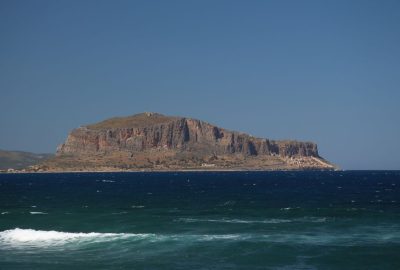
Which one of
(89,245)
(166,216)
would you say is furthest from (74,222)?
(89,245)

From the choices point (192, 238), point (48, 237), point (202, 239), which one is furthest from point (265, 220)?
point (48, 237)

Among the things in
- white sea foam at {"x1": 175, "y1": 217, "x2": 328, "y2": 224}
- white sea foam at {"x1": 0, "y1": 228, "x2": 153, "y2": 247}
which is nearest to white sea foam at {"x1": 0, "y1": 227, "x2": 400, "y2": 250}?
white sea foam at {"x1": 0, "y1": 228, "x2": 153, "y2": 247}

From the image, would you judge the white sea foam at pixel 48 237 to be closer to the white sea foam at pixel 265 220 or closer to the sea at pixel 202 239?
the sea at pixel 202 239

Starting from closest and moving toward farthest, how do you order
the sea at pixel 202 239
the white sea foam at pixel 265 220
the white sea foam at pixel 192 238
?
the sea at pixel 202 239
the white sea foam at pixel 192 238
the white sea foam at pixel 265 220

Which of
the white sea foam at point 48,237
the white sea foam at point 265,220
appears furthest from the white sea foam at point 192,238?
the white sea foam at point 265,220

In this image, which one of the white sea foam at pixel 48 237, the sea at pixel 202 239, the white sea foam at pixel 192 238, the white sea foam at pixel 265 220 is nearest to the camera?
the sea at pixel 202 239

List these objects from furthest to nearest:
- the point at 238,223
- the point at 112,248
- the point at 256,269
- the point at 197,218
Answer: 1. the point at 197,218
2. the point at 238,223
3. the point at 112,248
4. the point at 256,269

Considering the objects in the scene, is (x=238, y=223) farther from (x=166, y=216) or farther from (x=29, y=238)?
(x=29, y=238)

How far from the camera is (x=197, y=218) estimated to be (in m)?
70.9

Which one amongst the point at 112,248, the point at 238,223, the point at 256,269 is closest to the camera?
the point at 256,269

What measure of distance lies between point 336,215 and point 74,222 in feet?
106

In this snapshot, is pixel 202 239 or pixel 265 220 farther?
pixel 265 220

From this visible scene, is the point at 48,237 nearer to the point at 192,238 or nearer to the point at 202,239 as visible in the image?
the point at 192,238

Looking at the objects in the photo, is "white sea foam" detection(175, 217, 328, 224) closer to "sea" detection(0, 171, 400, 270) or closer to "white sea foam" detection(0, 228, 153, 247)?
"sea" detection(0, 171, 400, 270)
